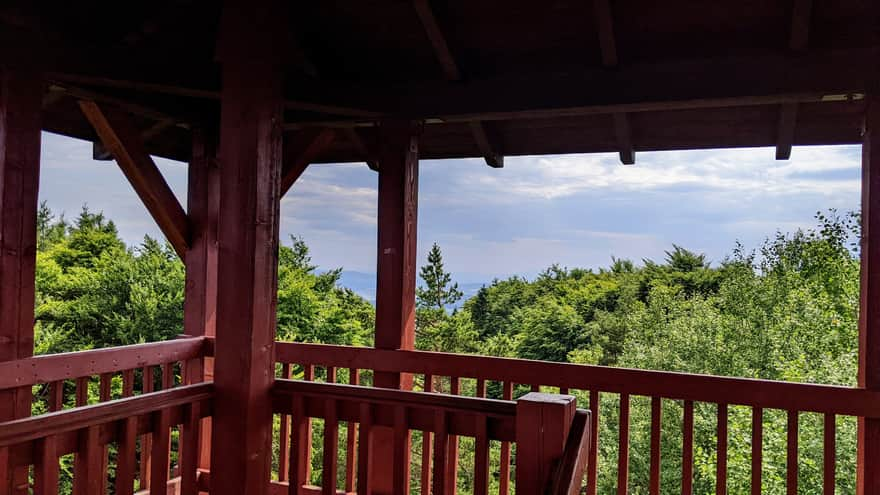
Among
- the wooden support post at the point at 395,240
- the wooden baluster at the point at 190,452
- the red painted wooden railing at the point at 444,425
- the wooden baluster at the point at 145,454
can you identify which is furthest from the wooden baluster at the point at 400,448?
the wooden baluster at the point at 145,454

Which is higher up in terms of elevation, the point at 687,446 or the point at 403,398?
the point at 403,398

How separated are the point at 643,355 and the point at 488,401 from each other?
1443 cm

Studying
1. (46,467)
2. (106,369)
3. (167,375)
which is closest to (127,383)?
(106,369)

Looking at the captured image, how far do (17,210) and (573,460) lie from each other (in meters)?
2.49

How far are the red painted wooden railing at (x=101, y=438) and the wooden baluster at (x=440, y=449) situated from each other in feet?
2.70

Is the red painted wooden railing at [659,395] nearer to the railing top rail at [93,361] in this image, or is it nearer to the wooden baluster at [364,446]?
the wooden baluster at [364,446]

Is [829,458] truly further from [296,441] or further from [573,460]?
[296,441]

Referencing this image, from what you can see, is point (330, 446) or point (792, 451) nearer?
point (330, 446)

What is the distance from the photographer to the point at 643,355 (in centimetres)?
1518

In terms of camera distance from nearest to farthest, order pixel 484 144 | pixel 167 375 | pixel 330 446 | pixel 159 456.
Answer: pixel 159 456
pixel 330 446
pixel 167 375
pixel 484 144

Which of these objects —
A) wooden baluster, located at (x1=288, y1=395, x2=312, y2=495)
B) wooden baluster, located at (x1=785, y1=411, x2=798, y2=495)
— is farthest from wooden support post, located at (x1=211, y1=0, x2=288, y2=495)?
wooden baluster, located at (x1=785, y1=411, x2=798, y2=495)

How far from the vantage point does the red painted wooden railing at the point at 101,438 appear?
1521 millimetres

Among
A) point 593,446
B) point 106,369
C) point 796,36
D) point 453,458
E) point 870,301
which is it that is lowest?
point 453,458

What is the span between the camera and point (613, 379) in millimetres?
2945
